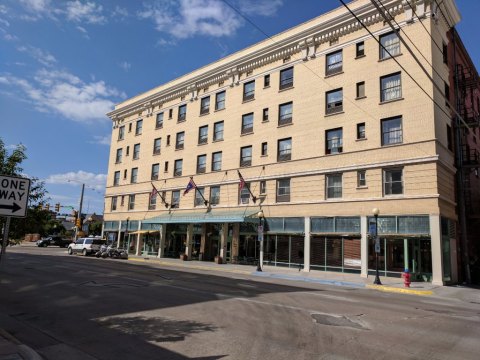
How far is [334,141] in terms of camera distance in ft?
95.2

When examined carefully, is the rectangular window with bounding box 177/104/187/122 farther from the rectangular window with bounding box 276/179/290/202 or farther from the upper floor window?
the rectangular window with bounding box 276/179/290/202

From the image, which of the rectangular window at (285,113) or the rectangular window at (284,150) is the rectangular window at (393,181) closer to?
the rectangular window at (284,150)

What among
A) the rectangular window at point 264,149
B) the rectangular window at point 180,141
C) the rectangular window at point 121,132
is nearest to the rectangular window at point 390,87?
the rectangular window at point 264,149

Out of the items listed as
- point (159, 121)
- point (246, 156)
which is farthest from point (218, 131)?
point (159, 121)

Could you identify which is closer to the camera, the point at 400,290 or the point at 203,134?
the point at 400,290

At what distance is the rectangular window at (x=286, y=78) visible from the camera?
33.2m

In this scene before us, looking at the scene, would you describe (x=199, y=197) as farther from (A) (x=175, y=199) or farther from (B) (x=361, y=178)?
(B) (x=361, y=178)

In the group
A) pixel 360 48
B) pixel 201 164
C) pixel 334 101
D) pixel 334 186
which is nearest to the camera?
pixel 334 186

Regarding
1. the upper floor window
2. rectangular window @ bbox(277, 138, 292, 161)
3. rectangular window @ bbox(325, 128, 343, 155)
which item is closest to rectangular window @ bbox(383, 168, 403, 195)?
rectangular window @ bbox(325, 128, 343, 155)

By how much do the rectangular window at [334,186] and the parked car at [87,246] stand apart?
2429 cm

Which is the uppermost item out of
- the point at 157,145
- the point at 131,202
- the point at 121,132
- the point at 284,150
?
the point at 121,132

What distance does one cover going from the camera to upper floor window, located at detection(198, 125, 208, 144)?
39.8 metres

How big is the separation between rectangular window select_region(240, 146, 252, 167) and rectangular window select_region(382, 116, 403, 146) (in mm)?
12214

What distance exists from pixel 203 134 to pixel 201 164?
319 cm
